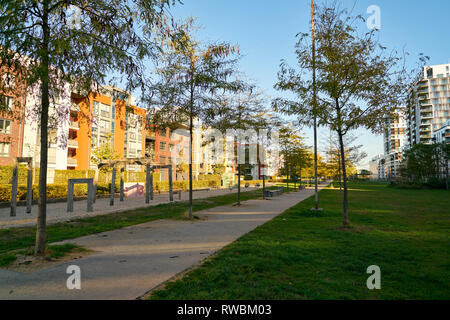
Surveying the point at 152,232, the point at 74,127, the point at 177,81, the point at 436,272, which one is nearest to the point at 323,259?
the point at 436,272

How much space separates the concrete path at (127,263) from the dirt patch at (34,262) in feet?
0.65

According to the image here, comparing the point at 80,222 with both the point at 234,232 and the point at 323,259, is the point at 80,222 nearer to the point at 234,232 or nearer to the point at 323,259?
the point at 234,232

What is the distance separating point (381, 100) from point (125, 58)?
7.54 meters

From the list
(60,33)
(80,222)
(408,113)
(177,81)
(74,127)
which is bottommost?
(80,222)

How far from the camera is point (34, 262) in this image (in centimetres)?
516

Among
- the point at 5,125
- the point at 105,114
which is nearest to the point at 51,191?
the point at 5,125

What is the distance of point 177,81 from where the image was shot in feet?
35.9

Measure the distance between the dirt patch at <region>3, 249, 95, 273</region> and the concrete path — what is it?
7.8 inches

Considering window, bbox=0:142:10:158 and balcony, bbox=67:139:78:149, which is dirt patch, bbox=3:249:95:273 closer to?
window, bbox=0:142:10:158

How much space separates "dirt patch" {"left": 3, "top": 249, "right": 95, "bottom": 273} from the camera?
15.9 feet

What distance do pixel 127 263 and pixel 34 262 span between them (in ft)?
5.56

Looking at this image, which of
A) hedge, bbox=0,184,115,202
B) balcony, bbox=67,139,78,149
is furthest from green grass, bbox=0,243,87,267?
balcony, bbox=67,139,78,149

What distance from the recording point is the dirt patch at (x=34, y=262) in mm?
4844

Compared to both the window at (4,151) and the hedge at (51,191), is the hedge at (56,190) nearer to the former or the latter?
the hedge at (51,191)
